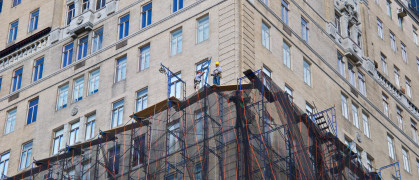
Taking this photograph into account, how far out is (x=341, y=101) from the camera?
228 feet

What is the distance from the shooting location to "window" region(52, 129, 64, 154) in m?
65.9

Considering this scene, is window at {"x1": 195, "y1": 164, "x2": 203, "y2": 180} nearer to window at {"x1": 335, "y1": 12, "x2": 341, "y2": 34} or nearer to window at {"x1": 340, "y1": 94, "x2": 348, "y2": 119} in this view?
window at {"x1": 340, "y1": 94, "x2": 348, "y2": 119}

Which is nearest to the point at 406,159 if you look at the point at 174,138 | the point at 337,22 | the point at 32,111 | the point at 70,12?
the point at 337,22

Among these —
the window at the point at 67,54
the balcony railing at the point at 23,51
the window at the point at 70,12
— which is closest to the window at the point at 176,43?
the window at the point at 67,54

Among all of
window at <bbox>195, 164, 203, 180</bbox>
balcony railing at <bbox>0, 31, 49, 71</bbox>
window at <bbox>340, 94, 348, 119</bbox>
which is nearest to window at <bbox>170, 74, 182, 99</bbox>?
window at <bbox>195, 164, 203, 180</bbox>

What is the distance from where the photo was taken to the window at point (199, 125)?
54772 millimetres

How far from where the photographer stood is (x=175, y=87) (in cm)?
6109

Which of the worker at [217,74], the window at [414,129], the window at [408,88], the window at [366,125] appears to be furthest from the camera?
the window at [408,88]

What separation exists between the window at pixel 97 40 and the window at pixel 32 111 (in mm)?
5901

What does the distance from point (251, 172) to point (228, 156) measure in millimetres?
1753

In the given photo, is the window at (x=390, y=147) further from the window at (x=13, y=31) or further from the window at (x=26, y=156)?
the window at (x=13, y=31)

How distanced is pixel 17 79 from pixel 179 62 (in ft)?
57.3

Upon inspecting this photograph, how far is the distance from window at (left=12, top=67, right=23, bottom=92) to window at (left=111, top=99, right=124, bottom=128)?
1210 cm

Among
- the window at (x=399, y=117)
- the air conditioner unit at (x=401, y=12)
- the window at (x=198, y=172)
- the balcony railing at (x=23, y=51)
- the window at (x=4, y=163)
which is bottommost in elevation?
the window at (x=198, y=172)
